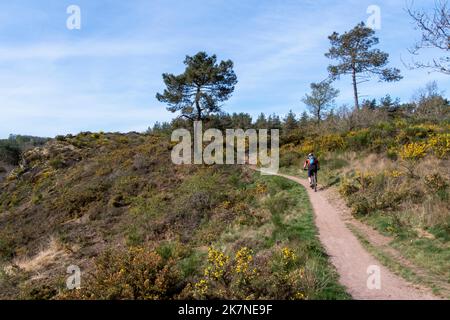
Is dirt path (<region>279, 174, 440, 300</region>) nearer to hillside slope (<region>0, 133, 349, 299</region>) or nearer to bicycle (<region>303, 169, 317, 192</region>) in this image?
hillside slope (<region>0, 133, 349, 299</region>)

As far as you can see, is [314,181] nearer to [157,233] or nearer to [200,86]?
[157,233]

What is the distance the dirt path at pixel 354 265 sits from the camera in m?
5.94

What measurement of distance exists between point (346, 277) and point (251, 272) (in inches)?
80.1

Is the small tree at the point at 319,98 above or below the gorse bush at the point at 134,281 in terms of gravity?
above

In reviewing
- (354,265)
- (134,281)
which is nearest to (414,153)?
(354,265)

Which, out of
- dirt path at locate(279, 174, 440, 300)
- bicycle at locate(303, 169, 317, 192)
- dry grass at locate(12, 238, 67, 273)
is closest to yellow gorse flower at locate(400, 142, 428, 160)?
bicycle at locate(303, 169, 317, 192)

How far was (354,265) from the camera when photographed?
290 inches

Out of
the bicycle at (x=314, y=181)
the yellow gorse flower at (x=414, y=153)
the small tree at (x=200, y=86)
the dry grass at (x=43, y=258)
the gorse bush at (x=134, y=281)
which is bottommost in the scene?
the dry grass at (x=43, y=258)

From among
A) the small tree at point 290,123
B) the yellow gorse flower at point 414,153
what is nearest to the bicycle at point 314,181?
the yellow gorse flower at point 414,153

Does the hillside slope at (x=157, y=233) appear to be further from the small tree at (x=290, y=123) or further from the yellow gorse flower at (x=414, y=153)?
the small tree at (x=290, y=123)

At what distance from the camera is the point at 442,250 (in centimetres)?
732

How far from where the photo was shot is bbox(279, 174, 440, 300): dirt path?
5943 millimetres

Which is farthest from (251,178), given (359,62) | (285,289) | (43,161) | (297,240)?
(43,161)
